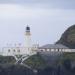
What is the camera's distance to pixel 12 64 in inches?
5881

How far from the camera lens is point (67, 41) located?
580 feet

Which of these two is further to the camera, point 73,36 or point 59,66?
point 73,36

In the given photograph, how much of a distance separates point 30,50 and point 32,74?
61.6 feet

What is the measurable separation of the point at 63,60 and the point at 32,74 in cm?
668

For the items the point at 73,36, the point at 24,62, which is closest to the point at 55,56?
the point at 24,62

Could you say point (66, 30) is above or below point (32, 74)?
above

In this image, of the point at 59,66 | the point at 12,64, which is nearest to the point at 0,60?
the point at 12,64

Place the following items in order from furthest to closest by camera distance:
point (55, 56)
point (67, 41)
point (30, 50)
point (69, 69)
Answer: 1. point (67, 41)
2. point (30, 50)
3. point (55, 56)
4. point (69, 69)

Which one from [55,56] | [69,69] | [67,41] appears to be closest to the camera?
[69,69]

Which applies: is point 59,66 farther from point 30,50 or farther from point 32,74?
point 30,50

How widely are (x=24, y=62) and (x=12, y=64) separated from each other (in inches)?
170

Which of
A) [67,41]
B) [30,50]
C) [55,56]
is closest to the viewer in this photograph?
[55,56]

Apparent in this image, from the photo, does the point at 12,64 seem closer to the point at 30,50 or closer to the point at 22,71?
the point at 22,71

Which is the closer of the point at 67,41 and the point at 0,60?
the point at 0,60
